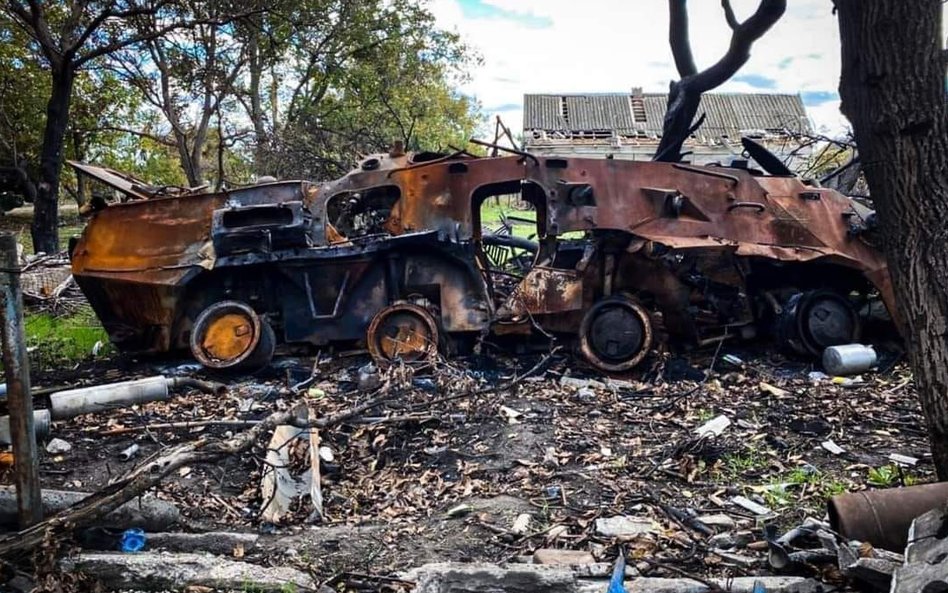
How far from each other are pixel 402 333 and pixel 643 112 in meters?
20.6

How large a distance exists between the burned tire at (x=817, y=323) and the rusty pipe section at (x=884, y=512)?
149 inches

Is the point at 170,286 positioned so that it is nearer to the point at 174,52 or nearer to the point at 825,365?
the point at 825,365

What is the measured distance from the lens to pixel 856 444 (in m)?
4.43

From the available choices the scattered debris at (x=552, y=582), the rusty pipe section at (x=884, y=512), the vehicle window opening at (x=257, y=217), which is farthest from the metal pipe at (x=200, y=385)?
the rusty pipe section at (x=884, y=512)

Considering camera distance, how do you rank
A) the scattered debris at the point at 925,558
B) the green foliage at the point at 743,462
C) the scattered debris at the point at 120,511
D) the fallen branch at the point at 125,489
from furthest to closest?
1. the green foliage at the point at 743,462
2. the scattered debris at the point at 120,511
3. the fallen branch at the point at 125,489
4. the scattered debris at the point at 925,558

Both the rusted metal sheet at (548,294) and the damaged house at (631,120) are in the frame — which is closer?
the rusted metal sheet at (548,294)

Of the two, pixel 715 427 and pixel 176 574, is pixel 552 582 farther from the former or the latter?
pixel 715 427

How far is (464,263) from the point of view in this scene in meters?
6.53

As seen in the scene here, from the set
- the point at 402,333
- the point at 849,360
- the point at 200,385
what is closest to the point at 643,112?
the point at 849,360

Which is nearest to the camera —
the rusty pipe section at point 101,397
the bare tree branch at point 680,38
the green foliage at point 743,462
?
the green foliage at point 743,462

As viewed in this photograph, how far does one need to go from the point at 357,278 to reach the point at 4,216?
Result: 20673 millimetres

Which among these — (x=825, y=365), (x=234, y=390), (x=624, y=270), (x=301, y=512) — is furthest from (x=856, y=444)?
(x=234, y=390)

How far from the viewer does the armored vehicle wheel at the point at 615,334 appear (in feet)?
20.6

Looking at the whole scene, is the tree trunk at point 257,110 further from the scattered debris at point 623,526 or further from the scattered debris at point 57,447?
the scattered debris at point 623,526
